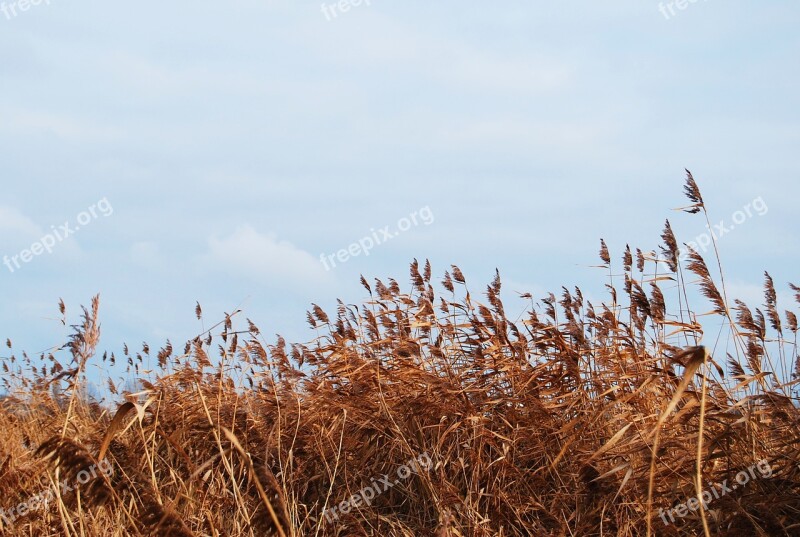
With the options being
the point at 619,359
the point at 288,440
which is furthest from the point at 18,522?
the point at 619,359

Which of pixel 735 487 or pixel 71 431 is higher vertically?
pixel 71 431

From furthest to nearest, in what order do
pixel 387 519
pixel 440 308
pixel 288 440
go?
pixel 440 308
pixel 288 440
pixel 387 519

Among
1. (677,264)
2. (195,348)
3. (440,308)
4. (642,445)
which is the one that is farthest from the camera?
(195,348)

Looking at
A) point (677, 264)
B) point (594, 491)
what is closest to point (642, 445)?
point (594, 491)

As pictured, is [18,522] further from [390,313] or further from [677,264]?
[677,264]

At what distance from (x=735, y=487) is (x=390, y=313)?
252cm

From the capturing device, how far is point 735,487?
3.66 metres

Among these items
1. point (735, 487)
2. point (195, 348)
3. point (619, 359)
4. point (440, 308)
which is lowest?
point (735, 487)

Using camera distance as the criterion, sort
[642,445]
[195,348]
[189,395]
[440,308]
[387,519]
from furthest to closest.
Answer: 1. [195,348]
2. [189,395]
3. [440,308]
4. [387,519]
5. [642,445]

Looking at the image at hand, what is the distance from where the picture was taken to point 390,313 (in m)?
5.46

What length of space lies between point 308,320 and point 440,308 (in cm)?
111

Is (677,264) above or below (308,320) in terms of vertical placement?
below

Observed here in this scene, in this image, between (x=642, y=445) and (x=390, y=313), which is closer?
(x=642, y=445)

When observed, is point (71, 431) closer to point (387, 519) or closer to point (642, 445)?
point (387, 519)
